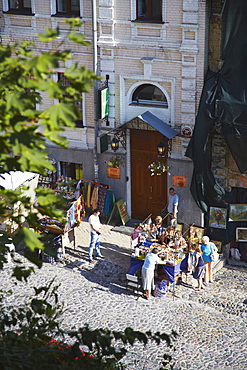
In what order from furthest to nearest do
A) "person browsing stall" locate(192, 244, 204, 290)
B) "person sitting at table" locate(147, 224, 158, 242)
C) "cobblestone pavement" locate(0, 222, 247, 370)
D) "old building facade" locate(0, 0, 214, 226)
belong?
"old building facade" locate(0, 0, 214, 226)
"person sitting at table" locate(147, 224, 158, 242)
"person browsing stall" locate(192, 244, 204, 290)
"cobblestone pavement" locate(0, 222, 247, 370)

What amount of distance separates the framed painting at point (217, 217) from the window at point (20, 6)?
7.95 metres

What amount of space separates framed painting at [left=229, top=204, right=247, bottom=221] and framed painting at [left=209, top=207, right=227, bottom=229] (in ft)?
0.53

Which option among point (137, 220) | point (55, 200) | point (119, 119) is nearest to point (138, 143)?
point (119, 119)

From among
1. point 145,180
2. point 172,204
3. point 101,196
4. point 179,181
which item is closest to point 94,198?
point 101,196

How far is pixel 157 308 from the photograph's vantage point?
623 inches

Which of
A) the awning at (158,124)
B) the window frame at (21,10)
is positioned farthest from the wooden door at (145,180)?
the window frame at (21,10)

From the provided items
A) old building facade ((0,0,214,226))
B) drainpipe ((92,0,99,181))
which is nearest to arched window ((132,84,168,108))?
old building facade ((0,0,214,226))

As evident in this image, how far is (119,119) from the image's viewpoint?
1961cm

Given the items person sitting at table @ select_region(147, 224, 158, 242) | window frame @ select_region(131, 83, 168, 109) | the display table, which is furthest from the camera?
window frame @ select_region(131, 83, 168, 109)

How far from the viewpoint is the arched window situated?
745 inches

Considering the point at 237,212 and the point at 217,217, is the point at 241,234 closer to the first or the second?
the point at 237,212

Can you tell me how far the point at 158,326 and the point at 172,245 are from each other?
2645 mm

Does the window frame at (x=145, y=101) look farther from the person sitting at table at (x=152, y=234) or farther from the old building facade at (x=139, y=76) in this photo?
the person sitting at table at (x=152, y=234)

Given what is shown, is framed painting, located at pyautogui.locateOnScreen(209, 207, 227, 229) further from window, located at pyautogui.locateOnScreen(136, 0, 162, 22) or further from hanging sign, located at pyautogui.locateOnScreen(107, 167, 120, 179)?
window, located at pyautogui.locateOnScreen(136, 0, 162, 22)
